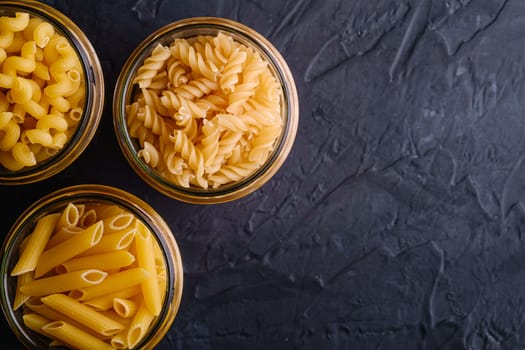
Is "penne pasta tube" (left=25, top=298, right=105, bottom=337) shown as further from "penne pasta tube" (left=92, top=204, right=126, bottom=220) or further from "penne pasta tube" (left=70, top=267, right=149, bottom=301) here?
"penne pasta tube" (left=92, top=204, right=126, bottom=220)

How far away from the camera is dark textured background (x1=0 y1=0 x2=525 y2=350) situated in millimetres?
1509

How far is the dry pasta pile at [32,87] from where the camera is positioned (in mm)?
1247

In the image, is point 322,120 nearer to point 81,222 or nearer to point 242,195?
point 242,195

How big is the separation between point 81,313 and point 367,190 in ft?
2.28

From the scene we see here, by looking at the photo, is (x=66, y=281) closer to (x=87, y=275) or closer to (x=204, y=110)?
(x=87, y=275)

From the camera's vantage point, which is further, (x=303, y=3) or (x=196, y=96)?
(x=303, y=3)

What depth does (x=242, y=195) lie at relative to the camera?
1440 millimetres

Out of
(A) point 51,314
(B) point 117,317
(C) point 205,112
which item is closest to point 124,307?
(B) point 117,317

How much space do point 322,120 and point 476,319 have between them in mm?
605

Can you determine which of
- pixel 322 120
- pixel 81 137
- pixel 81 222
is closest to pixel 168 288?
pixel 81 222

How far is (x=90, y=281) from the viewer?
1.26m

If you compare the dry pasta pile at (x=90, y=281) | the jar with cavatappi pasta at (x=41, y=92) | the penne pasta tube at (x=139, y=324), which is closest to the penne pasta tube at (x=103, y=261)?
the dry pasta pile at (x=90, y=281)

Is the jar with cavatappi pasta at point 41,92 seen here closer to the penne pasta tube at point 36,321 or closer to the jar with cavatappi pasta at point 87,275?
the jar with cavatappi pasta at point 87,275

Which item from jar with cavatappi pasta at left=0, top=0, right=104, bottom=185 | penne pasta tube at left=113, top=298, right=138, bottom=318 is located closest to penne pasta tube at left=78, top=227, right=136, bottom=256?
penne pasta tube at left=113, top=298, right=138, bottom=318
